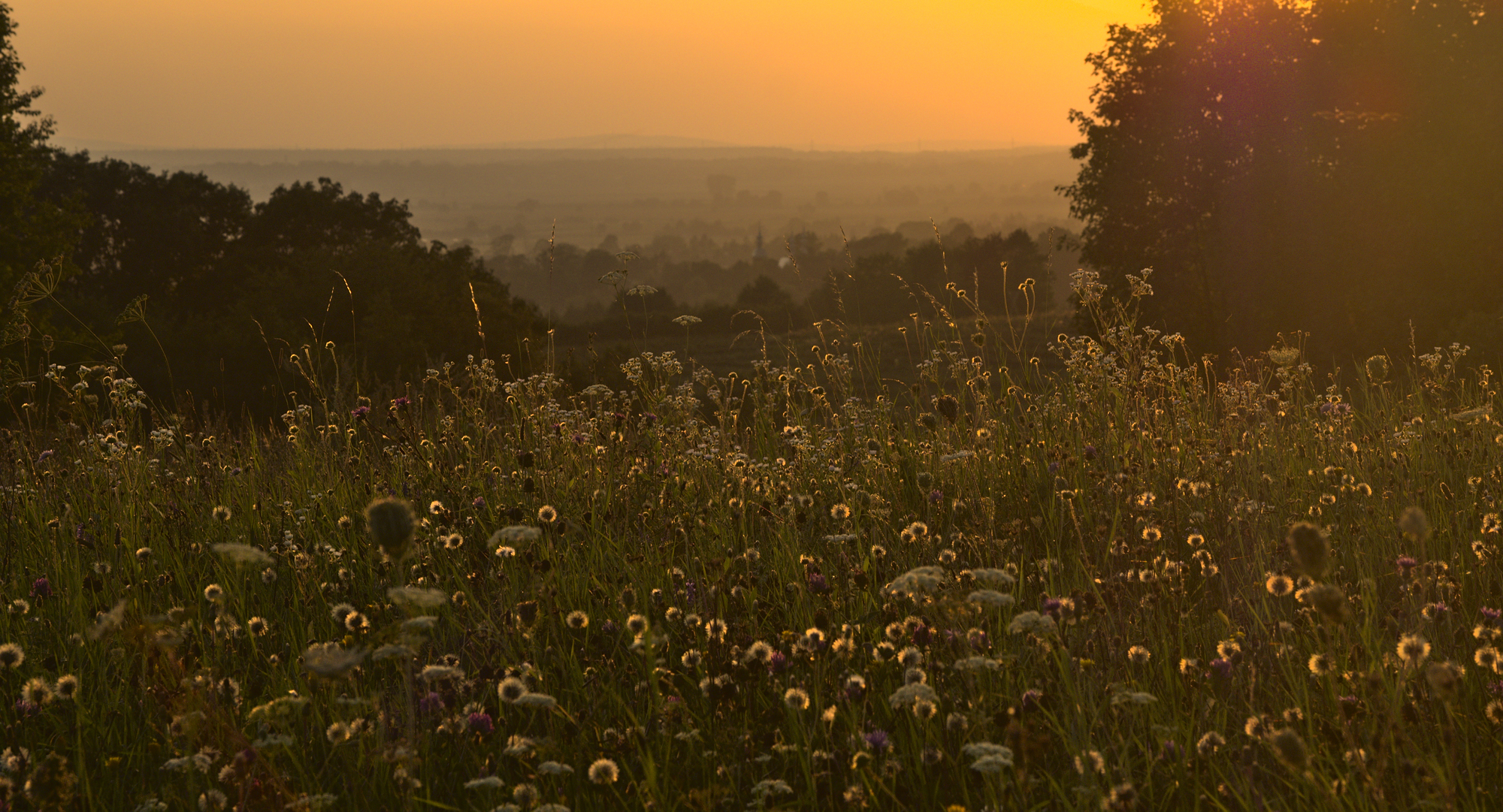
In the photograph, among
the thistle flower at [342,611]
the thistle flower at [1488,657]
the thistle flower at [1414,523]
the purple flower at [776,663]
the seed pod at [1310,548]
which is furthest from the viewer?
the thistle flower at [342,611]

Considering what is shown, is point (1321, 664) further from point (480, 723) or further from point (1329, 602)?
point (480, 723)

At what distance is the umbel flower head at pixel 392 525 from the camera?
1993 mm

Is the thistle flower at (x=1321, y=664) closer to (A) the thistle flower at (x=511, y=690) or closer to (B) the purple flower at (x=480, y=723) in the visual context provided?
(A) the thistle flower at (x=511, y=690)

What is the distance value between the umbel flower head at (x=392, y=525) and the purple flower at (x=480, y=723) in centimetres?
83

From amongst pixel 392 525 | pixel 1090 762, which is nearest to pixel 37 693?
pixel 392 525

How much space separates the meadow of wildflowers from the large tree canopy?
26673 millimetres

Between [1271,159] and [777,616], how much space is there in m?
32.3

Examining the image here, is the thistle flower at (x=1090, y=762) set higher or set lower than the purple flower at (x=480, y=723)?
higher

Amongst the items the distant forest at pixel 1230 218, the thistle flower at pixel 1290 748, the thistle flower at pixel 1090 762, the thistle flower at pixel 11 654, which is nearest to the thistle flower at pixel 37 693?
the thistle flower at pixel 11 654

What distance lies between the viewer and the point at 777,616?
3633 millimetres

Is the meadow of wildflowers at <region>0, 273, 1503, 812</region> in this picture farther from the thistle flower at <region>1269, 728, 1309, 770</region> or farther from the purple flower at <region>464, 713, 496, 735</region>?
the thistle flower at <region>1269, 728, 1309, 770</region>

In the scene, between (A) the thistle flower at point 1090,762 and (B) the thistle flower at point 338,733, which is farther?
(B) the thistle flower at point 338,733

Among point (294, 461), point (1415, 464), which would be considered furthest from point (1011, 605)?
point (294, 461)

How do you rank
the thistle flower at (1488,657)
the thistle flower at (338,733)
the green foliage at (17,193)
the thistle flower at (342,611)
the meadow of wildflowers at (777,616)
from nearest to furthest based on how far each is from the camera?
the thistle flower at (338,733)
the meadow of wildflowers at (777,616)
the thistle flower at (1488,657)
the thistle flower at (342,611)
the green foliage at (17,193)
